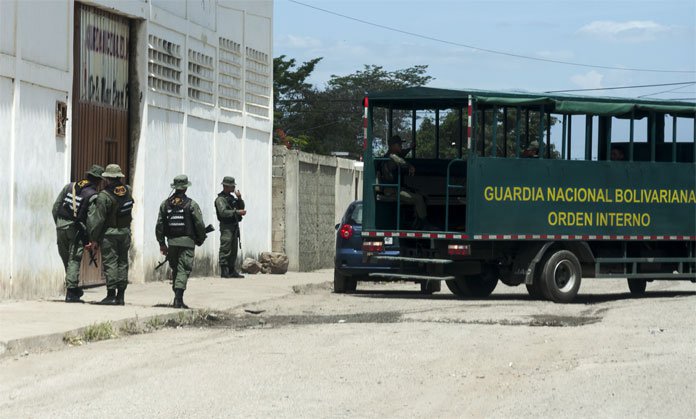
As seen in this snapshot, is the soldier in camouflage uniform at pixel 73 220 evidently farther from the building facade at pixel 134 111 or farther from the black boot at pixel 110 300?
the building facade at pixel 134 111

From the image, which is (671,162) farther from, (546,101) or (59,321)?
(59,321)

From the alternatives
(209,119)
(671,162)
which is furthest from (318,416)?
(209,119)

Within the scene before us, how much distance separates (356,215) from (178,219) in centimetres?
520

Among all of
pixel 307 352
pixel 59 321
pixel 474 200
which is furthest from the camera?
pixel 474 200

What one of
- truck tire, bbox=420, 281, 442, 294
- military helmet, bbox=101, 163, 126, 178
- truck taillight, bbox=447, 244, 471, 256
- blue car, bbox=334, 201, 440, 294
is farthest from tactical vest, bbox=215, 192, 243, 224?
military helmet, bbox=101, 163, 126, 178

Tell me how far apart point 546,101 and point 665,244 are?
3.61 metres

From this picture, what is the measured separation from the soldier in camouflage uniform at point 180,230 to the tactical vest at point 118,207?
1.39 ft

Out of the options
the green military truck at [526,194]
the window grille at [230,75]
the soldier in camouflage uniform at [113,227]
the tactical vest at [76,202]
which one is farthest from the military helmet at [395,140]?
the window grille at [230,75]

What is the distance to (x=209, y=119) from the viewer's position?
25828 millimetres

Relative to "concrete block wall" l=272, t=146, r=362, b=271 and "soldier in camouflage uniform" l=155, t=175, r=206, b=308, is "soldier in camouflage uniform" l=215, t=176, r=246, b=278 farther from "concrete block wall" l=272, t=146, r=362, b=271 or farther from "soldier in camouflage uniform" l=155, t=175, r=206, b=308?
"soldier in camouflage uniform" l=155, t=175, r=206, b=308

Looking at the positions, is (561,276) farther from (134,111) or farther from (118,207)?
(134,111)

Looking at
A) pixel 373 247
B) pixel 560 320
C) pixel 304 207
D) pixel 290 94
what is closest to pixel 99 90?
pixel 373 247

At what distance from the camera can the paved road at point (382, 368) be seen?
375 inches

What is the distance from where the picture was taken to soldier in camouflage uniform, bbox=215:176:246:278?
24.7m
